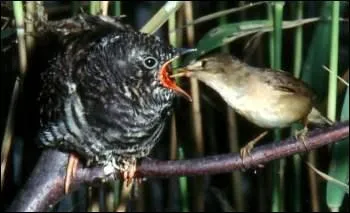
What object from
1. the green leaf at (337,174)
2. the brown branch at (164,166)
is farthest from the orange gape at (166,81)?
the green leaf at (337,174)

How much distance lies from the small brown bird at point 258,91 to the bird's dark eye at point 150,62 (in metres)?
0.13

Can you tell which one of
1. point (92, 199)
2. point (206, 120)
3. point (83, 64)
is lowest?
point (92, 199)

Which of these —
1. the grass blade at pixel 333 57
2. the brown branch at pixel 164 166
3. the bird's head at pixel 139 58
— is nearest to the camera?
the brown branch at pixel 164 166

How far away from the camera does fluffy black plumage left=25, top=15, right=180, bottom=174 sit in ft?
3.72

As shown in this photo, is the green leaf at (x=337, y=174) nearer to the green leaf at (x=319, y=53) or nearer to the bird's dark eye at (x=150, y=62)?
the green leaf at (x=319, y=53)

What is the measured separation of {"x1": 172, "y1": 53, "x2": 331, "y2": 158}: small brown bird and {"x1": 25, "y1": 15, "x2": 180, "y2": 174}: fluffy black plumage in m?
0.11

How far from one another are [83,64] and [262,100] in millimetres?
268

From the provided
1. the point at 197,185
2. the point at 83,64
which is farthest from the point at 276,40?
the point at 197,185

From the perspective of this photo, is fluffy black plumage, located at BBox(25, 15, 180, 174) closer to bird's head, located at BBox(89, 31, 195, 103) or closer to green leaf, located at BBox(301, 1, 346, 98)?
bird's head, located at BBox(89, 31, 195, 103)

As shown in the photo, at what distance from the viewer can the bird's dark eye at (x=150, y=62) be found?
1.13m

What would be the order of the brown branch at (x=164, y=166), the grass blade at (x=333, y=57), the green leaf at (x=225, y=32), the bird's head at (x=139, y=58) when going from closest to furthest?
the brown branch at (x=164, y=166), the bird's head at (x=139, y=58), the grass blade at (x=333, y=57), the green leaf at (x=225, y=32)

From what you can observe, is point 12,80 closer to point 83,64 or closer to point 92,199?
point 92,199

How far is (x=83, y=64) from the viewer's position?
1.18 m

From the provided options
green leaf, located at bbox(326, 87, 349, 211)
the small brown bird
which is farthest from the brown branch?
green leaf, located at bbox(326, 87, 349, 211)
